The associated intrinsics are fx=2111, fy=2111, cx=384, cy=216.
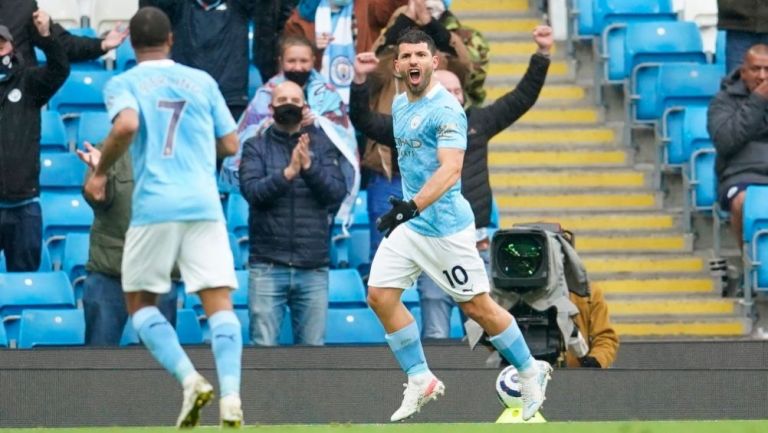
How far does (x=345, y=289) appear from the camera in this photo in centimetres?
1365

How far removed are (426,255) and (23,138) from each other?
3915 mm

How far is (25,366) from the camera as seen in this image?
1168 cm

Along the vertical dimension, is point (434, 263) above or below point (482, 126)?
below

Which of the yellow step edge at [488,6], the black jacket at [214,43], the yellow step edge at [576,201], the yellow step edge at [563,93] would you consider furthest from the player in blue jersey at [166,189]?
the yellow step edge at [488,6]

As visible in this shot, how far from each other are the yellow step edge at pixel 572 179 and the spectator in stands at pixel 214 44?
93.7 inches

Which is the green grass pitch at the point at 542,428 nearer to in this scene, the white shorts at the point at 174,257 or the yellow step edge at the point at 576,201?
the white shorts at the point at 174,257

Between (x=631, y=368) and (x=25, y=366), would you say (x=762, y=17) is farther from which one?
(x=25, y=366)

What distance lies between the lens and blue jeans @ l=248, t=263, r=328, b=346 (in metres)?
12.8

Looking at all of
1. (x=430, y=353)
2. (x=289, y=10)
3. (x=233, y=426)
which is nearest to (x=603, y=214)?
(x=289, y=10)

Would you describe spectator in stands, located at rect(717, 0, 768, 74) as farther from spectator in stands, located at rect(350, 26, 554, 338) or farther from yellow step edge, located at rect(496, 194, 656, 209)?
spectator in stands, located at rect(350, 26, 554, 338)

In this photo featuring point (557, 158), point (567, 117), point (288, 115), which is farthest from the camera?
point (567, 117)

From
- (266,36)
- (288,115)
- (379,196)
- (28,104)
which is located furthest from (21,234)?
(266,36)

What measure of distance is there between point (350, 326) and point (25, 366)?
2525 mm

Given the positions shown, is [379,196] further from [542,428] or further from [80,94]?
[542,428]
